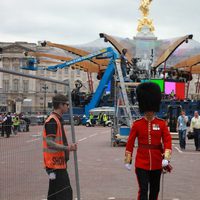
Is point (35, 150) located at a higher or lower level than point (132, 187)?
higher

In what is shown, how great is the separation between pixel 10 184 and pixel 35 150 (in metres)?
0.65

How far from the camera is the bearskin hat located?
688 cm

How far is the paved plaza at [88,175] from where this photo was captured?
612 cm

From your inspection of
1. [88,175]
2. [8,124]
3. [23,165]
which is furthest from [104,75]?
[8,124]

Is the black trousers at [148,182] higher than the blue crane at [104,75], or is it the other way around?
the blue crane at [104,75]

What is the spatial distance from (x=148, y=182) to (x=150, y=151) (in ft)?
1.39

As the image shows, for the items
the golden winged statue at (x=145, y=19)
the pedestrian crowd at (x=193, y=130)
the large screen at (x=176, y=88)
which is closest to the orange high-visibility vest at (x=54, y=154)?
the pedestrian crowd at (x=193, y=130)

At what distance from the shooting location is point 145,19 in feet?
279

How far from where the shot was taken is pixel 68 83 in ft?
22.7

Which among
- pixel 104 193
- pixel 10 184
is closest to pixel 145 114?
pixel 10 184

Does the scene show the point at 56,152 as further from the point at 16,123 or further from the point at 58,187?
the point at 16,123

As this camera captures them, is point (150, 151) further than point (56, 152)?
Yes

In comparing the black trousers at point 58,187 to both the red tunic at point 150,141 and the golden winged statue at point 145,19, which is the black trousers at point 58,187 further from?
the golden winged statue at point 145,19

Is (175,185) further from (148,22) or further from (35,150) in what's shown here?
(148,22)
